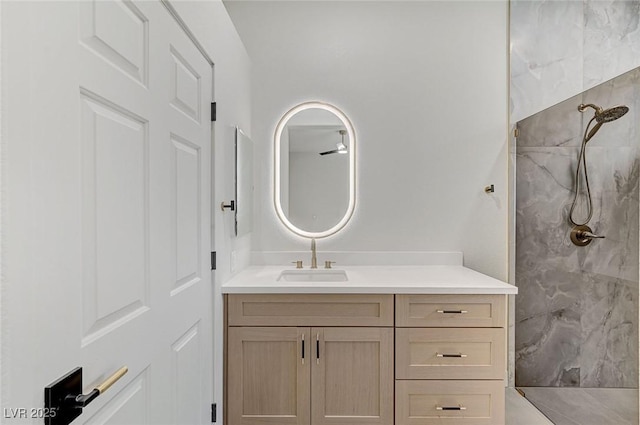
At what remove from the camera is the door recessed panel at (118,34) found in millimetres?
806

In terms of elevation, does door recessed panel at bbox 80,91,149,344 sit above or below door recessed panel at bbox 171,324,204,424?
above

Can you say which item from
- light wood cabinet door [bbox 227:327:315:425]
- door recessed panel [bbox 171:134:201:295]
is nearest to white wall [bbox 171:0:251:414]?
light wood cabinet door [bbox 227:327:315:425]

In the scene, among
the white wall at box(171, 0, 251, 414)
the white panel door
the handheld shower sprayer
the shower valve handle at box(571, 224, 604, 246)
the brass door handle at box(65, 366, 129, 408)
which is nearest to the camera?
the white panel door

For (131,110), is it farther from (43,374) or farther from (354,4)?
(354,4)

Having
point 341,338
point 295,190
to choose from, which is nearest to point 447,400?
point 341,338

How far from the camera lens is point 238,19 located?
249cm

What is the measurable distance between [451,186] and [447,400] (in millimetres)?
1319

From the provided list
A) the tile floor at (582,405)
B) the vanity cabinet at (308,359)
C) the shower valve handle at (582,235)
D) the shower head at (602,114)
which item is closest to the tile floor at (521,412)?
the tile floor at (582,405)

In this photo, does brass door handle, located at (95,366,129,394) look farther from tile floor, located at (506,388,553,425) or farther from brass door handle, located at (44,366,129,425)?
tile floor, located at (506,388,553,425)

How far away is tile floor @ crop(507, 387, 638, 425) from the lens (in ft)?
5.70

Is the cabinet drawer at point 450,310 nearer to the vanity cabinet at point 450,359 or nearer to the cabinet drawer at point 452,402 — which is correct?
the vanity cabinet at point 450,359

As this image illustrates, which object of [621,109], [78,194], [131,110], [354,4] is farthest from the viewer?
[354,4]

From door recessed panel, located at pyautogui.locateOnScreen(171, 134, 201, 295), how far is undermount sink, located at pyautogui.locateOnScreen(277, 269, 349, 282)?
90cm

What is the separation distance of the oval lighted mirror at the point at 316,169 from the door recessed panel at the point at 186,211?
1.07 metres
